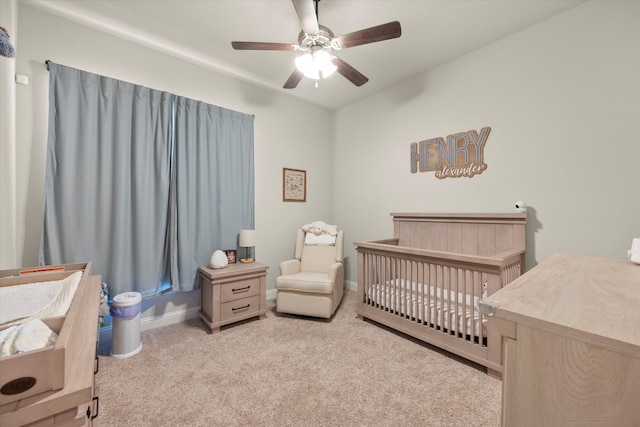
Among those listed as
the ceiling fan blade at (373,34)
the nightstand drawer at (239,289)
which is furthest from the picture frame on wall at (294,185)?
the ceiling fan blade at (373,34)

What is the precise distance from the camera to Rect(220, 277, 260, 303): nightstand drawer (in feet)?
8.09

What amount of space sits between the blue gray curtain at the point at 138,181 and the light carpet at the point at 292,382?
2.37 feet

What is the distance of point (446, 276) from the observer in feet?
7.93

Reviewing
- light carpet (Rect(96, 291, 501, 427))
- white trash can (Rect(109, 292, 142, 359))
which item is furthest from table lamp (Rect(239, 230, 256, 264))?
white trash can (Rect(109, 292, 142, 359))

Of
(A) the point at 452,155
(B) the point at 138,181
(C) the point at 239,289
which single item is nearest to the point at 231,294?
(C) the point at 239,289

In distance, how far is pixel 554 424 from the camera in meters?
0.67

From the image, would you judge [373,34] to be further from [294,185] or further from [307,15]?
[294,185]

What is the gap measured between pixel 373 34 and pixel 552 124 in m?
1.66

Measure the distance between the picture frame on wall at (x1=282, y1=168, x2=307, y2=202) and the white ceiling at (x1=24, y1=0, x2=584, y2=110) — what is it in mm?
1279

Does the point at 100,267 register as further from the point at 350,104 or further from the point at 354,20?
the point at 350,104

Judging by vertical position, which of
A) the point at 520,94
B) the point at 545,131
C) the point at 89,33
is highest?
the point at 89,33

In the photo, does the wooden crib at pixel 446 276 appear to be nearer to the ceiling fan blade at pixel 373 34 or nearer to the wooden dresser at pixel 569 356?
the wooden dresser at pixel 569 356

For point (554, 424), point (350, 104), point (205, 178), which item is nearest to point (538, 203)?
point (554, 424)

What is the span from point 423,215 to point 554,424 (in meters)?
2.32
